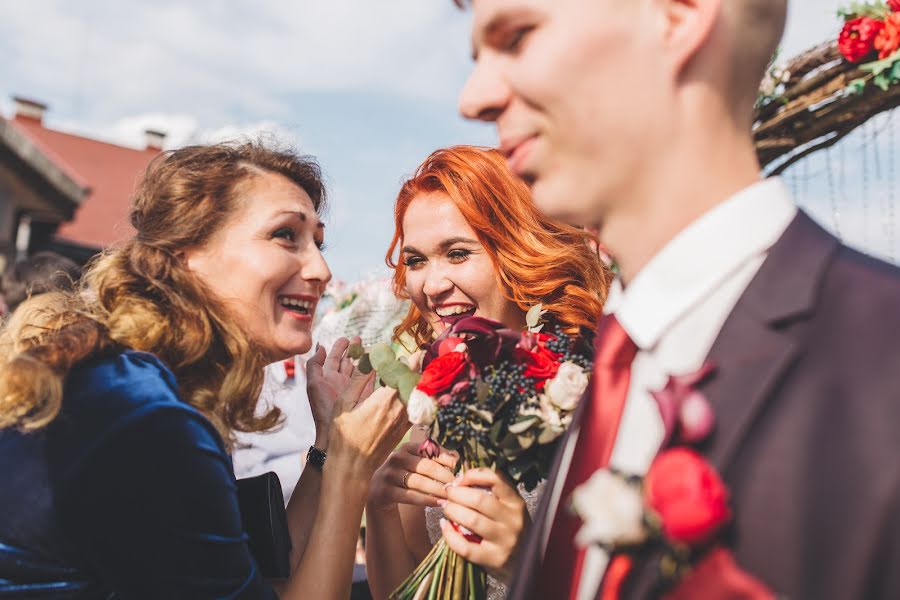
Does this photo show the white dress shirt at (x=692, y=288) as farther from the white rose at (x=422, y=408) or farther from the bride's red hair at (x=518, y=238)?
the bride's red hair at (x=518, y=238)

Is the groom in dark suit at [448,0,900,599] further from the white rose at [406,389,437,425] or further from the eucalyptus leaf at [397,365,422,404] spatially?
the eucalyptus leaf at [397,365,422,404]

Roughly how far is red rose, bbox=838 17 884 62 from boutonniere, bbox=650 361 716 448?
2.98 metres

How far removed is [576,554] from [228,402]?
4.76 ft

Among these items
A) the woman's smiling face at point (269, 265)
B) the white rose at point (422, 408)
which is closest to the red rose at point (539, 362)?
the white rose at point (422, 408)

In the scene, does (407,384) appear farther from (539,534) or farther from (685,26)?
(685,26)

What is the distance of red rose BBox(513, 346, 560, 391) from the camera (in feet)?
6.39

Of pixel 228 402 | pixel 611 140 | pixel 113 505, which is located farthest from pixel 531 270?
pixel 611 140

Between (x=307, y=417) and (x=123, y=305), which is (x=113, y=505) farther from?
(x=307, y=417)

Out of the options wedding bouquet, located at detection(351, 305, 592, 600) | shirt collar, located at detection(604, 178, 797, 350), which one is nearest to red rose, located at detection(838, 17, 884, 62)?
wedding bouquet, located at detection(351, 305, 592, 600)

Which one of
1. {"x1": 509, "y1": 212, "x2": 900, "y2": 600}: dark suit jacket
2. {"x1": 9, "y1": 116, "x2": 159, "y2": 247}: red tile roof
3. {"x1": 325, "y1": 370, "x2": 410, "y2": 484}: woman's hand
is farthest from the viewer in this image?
{"x1": 9, "y1": 116, "x2": 159, "y2": 247}: red tile roof

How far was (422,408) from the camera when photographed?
6.42ft

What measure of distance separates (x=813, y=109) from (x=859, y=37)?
42 centimetres

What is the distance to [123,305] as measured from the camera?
2.39 m

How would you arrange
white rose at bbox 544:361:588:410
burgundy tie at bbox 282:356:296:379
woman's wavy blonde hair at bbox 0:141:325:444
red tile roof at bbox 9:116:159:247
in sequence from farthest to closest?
red tile roof at bbox 9:116:159:247 < burgundy tie at bbox 282:356:296:379 < woman's wavy blonde hair at bbox 0:141:325:444 < white rose at bbox 544:361:588:410
